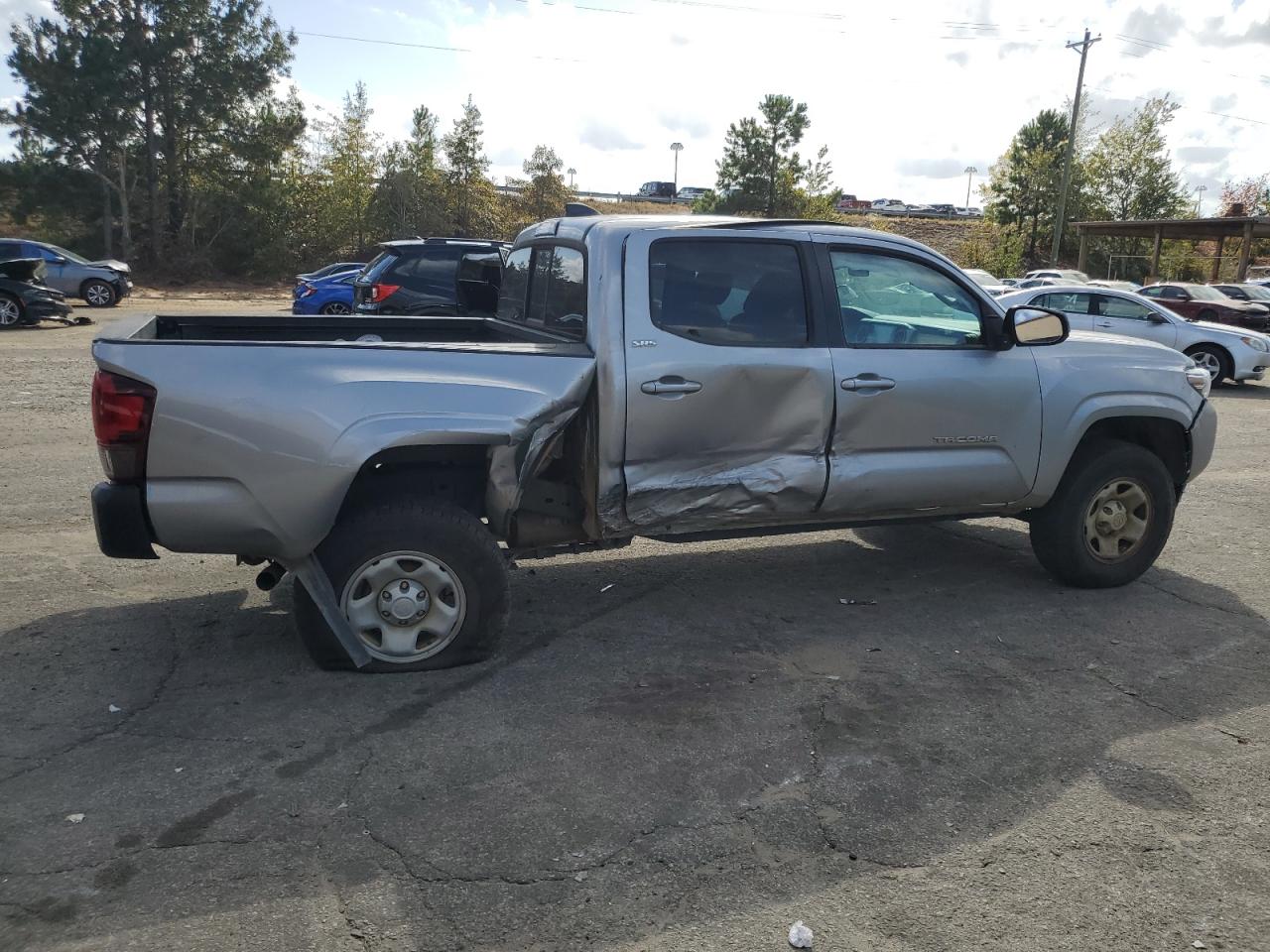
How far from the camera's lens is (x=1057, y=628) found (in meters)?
5.19

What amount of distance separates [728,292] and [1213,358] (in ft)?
48.6

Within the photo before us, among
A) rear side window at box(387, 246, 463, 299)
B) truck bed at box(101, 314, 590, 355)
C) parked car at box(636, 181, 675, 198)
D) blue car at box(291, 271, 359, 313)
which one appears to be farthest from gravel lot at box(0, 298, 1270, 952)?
parked car at box(636, 181, 675, 198)

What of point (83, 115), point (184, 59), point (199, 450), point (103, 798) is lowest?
point (103, 798)

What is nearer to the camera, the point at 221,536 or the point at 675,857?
the point at 675,857

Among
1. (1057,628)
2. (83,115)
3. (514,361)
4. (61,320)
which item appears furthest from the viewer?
(83,115)

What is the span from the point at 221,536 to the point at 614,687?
173 cm

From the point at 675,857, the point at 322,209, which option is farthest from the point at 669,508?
the point at 322,209

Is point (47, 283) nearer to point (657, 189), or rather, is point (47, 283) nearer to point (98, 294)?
point (98, 294)

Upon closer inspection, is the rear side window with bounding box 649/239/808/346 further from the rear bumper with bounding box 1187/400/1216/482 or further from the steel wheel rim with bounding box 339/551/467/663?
the rear bumper with bounding box 1187/400/1216/482

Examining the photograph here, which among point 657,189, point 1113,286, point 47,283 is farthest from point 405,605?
point 657,189

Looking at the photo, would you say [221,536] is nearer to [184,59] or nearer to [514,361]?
[514,361]

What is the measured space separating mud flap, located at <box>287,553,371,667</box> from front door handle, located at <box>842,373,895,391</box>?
2546mm

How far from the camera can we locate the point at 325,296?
2153 cm

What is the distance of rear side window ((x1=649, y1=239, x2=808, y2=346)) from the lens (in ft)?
15.4
